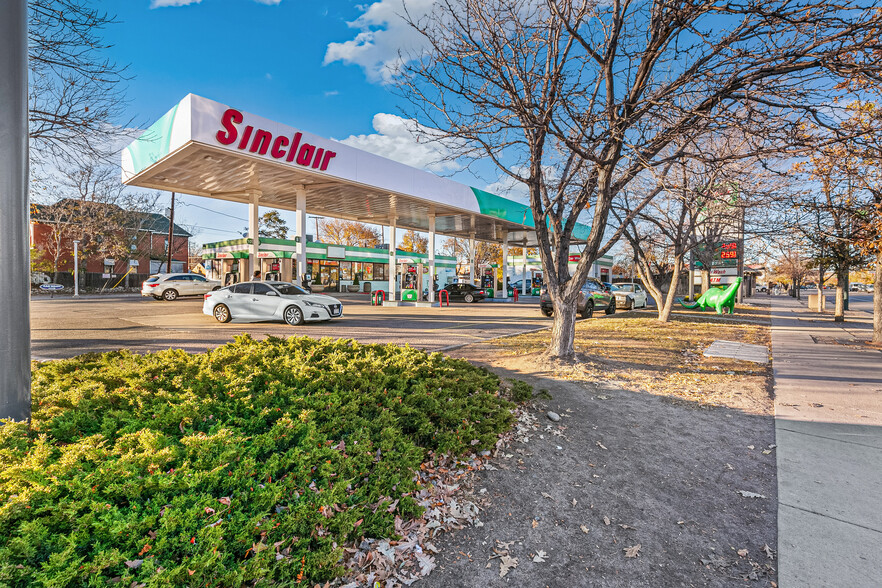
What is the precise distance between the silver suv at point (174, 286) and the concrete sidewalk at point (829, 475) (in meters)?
27.6

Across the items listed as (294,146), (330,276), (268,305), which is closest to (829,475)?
(268,305)

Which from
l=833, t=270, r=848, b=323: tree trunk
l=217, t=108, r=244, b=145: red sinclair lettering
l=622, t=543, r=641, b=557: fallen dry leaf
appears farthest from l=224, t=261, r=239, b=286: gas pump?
l=833, t=270, r=848, b=323: tree trunk

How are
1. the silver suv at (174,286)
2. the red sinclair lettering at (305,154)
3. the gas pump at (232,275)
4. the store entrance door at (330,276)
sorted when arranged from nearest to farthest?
the red sinclair lettering at (305,154) < the silver suv at (174,286) < the gas pump at (232,275) < the store entrance door at (330,276)

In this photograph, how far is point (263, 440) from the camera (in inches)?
112

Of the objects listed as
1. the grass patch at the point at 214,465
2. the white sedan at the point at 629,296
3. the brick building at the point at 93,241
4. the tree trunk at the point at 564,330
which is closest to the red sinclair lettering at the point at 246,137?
the grass patch at the point at 214,465

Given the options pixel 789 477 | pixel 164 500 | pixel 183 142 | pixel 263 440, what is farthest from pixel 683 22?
pixel 183 142

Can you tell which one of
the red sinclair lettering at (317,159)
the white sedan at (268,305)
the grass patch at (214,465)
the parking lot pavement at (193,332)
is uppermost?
the red sinclair lettering at (317,159)

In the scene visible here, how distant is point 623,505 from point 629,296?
71.1ft

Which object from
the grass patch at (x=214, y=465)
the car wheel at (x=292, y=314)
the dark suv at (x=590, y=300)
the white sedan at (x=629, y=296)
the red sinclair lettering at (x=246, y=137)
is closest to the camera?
the grass patch at (x=214, y=465)

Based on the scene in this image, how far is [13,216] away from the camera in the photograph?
3.06 metres

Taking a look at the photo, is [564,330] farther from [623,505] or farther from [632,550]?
[632,550]

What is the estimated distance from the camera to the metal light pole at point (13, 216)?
3037mm

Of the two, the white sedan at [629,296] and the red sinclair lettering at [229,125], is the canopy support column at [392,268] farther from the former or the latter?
the white sedan at [629,296]

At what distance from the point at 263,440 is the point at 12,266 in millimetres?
2321
